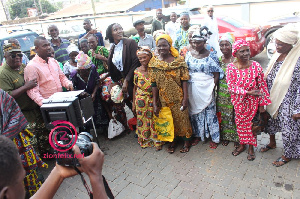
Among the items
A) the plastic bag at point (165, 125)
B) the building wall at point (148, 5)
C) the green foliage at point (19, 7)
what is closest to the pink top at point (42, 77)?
the plastic bag at point (165, 125)

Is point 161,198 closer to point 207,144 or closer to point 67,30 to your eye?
point 207,144

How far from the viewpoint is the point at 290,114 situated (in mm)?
3211

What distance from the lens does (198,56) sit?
3.77 meters

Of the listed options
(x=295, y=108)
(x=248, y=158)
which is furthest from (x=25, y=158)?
(x=295, y=108)

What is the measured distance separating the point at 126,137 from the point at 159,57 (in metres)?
1.80

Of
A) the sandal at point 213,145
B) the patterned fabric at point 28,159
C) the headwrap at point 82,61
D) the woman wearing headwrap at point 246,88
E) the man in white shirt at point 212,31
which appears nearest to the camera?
the patterned fabric at point 28,159

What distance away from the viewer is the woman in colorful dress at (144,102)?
153 inches

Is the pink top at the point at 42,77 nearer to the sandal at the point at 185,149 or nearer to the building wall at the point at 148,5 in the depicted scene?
the sandal at the point at 185,149

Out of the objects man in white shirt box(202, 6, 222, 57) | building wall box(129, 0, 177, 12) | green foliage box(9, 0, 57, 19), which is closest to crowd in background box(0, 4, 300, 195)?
man in white shirt box(202, 6, 222, 57)

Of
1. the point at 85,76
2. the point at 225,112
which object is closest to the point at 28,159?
the point at 85,76

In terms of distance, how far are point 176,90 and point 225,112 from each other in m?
0.86

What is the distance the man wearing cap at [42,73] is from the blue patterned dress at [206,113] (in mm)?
1945

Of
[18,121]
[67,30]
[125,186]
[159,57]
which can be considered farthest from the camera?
[67,30]

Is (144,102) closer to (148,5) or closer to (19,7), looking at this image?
(148,5)
